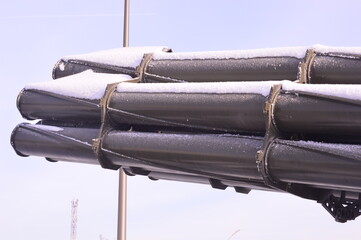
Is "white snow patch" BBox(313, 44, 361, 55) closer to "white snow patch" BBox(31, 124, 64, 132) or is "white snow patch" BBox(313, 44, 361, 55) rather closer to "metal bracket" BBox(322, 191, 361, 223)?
"metal bracket" BBox(322, 191, 361, 223)

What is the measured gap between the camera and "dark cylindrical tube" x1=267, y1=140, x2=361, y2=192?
6445mm

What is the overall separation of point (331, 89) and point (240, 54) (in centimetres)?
166

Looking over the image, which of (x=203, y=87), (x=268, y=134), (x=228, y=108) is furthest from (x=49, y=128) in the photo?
(x=268, y=134)

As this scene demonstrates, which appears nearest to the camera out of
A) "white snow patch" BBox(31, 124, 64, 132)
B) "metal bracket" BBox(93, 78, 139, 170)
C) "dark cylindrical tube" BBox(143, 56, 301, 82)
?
"dark cylindrical tube" BBox(143, 56, 301, 82)

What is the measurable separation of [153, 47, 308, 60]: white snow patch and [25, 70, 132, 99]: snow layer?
0.60m

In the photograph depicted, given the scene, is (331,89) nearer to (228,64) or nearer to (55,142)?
(228,64)

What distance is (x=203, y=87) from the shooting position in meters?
7.43

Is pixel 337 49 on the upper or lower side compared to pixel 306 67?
upper

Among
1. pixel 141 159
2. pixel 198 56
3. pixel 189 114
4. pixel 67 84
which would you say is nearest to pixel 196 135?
pixel 189 114

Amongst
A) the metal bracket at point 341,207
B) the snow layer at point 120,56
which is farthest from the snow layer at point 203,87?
the metal bracket at point 341,207

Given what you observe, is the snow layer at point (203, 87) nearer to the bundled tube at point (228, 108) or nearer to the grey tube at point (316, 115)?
the bundled tube at point (228, 108)

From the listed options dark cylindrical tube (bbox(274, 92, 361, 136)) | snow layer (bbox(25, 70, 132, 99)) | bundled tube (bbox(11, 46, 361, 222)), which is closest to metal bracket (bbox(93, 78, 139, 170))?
bundled tube (bbox(11, 46, 361, 222))

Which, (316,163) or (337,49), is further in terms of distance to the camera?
(337,49)

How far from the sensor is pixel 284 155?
22.3ft
